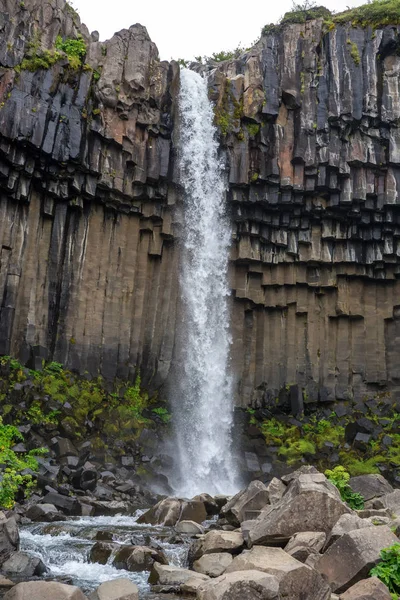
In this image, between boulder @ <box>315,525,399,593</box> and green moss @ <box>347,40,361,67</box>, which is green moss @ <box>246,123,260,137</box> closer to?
green moss @ <box>347,40,361,67</box>

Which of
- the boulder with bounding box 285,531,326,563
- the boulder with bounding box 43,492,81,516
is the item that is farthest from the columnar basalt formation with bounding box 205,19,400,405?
the boulder with bounding box 285,531,326,563

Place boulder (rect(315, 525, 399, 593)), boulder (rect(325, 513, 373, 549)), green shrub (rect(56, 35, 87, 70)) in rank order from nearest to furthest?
boulder (rect(315, 525, 399, 593))
boulder (rect(325, 513, 373, 549))
green shrub (rect(56, 35, 87, 70))

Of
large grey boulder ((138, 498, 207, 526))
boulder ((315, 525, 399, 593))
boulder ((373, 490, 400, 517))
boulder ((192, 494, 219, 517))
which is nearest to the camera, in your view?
boulder ((315, 525, 399, 593))

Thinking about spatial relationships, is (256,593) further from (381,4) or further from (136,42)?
(381,4)

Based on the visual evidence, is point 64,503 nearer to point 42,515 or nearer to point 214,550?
point 42,515

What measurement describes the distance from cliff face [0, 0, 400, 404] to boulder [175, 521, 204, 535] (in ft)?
34.1

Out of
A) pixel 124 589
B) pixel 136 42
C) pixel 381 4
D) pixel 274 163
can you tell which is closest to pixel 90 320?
pixel 274 163

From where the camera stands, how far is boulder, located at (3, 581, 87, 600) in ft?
21.6

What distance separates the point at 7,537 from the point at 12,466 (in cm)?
525

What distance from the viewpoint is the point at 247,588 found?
6.39 meters

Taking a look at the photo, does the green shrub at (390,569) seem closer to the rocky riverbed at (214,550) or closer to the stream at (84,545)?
the rocky riverbed at (214,550)

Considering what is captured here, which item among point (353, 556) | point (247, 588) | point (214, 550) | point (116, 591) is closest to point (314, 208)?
point (214, 550)

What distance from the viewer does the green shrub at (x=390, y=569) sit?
7195 mm

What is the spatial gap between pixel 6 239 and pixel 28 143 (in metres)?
3.22
